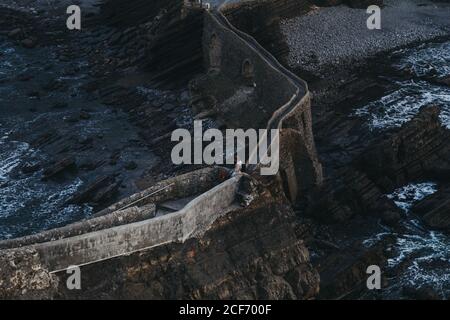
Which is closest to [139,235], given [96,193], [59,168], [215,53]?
Result: [96,193]

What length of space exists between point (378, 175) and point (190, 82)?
1148cm

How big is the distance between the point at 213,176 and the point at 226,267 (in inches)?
132

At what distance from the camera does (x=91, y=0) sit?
54125mm

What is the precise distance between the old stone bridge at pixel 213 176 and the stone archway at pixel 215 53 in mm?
47

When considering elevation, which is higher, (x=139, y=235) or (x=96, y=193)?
(x=139, y=235)

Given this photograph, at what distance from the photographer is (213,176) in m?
27.9

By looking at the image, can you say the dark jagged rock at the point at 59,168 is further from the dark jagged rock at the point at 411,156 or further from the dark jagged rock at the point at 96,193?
the dark jagged rock at the point at 411,156

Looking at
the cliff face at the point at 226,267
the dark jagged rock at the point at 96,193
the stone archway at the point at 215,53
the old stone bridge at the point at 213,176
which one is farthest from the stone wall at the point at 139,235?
the stone archway at the point at 215,53

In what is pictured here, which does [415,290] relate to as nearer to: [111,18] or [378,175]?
[378,175]

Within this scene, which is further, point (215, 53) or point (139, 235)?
point (215, 53)

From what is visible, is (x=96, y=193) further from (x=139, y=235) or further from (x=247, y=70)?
(x=139, y=235)

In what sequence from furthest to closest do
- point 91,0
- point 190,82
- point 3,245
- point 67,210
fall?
point 91,0 → point 190,82 → point 67,210 → point 3,245

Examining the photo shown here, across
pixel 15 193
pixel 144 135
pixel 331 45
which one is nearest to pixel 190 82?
pixel 144 135

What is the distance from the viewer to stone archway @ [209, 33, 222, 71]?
137 feet
